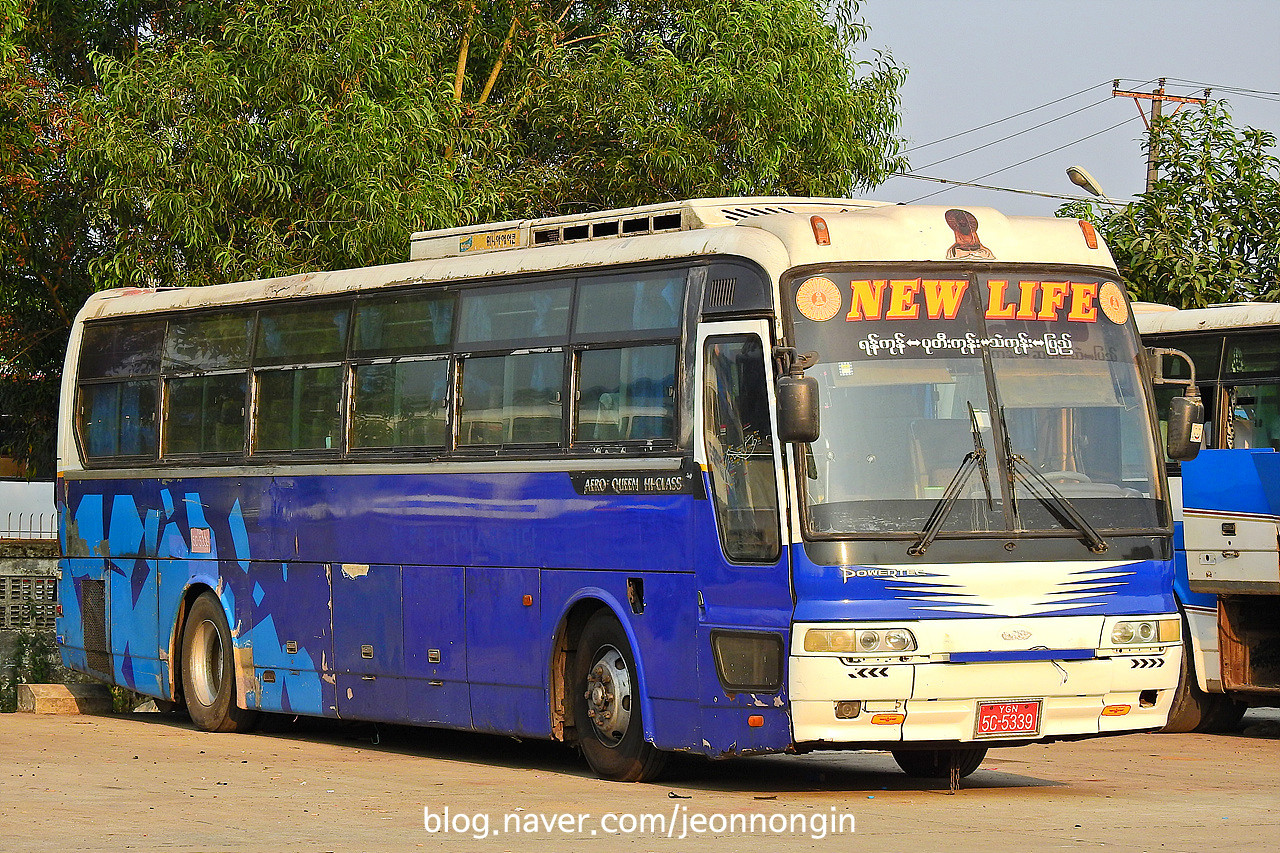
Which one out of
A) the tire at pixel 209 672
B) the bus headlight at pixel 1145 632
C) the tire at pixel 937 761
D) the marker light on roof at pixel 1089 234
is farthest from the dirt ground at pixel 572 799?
the marker light on roof at pixel 1089 234

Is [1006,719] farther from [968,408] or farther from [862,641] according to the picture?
[968,408]

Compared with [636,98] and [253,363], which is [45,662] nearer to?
[253,363]

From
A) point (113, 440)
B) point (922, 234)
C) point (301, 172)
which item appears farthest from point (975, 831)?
point (301, 172)

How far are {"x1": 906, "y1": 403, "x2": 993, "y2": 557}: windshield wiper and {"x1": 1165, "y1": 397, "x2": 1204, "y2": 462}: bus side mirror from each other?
1.34m

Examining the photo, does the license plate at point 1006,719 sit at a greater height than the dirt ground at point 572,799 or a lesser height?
greater

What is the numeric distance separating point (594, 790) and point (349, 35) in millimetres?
11441

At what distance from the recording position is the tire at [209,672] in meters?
17.4

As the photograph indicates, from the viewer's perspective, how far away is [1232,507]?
16.9m

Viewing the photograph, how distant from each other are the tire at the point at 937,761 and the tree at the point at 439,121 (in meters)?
9.42

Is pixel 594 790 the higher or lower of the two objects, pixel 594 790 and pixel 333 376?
the lower

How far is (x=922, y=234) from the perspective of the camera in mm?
12508

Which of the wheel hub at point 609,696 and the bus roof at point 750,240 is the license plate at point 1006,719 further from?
the bus roof at point 750,240

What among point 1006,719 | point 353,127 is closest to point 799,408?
point 1006,719

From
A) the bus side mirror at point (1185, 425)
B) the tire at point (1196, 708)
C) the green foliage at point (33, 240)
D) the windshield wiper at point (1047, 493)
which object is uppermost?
the green foliage at point (33, 240)
